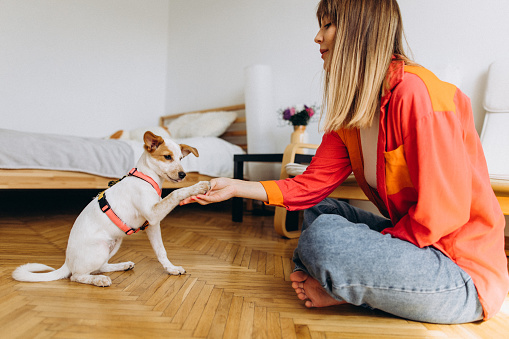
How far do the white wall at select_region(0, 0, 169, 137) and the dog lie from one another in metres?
2.62

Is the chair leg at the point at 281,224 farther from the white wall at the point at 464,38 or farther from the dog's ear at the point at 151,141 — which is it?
the white wall at the point at 464,38

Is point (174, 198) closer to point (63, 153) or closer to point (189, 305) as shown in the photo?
point (189, 305)

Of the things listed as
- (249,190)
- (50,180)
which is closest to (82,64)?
(50,180)

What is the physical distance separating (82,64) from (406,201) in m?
3.63

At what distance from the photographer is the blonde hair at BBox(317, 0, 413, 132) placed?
94 cm

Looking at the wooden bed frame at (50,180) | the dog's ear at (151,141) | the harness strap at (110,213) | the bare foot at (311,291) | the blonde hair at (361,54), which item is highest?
the blonde hair at (361,54)

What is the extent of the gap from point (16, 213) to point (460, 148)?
2705 mm

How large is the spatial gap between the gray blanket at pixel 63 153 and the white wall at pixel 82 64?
1.56 meters

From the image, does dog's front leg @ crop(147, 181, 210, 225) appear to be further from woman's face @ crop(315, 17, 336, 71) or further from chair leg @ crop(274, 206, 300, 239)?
chair leg @ crop(274, 206, 300, 239)

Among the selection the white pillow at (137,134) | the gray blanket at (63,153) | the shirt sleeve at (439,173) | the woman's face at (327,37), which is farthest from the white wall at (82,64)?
the shirt sleeve at (439,173)

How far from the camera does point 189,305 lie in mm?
994


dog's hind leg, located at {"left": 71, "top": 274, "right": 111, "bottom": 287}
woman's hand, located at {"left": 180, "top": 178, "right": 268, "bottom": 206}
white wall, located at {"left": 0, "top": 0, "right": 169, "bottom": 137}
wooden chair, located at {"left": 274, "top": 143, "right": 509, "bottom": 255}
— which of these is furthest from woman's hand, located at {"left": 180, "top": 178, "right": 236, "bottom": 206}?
white wall, located at {"left": 0, "top": 0, "right": 169, "bottom": 137}

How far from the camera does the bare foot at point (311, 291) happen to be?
0.97m

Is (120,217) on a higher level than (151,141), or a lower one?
lower
